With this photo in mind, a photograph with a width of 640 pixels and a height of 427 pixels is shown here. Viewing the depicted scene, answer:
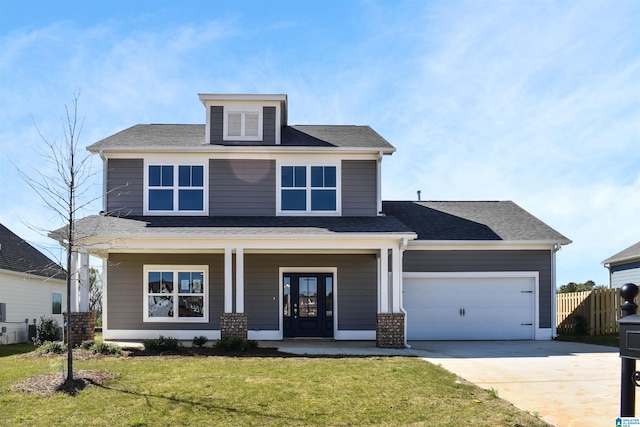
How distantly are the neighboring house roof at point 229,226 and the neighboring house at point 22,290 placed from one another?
3576 millimetres

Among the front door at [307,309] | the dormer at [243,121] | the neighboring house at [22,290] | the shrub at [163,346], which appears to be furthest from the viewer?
the neighboring house at [22,290]

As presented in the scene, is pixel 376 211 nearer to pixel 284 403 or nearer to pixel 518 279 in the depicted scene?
pixel 518 279

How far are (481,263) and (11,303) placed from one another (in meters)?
16.5

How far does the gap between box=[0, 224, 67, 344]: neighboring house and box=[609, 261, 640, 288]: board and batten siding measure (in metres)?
22.5

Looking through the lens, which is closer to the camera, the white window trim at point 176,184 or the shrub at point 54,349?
the shrub at point 54,349

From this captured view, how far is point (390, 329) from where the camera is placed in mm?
15406

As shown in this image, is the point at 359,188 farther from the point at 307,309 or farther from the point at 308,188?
the point at 307,309

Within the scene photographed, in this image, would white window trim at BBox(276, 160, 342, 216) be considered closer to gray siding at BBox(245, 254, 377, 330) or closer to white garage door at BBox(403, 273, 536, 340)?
gray siding at BBox(245, 254, 377, 330)

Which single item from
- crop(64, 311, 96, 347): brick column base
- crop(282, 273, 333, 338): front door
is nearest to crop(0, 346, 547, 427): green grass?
crop(64, 311, 96, 347): brick column base

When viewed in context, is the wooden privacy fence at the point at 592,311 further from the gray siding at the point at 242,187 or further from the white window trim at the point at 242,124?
the white window trim at the point at 242,124

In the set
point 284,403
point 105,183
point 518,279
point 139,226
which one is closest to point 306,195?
point 139,226

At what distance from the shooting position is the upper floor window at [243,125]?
714 inches

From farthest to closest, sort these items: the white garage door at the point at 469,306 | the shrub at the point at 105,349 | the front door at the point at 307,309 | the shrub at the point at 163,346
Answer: the white garage door at the point at 469,306 → the front door at the point at 307,309 → the shrub at the point at 163,346 → the shrub at the point at 105,349

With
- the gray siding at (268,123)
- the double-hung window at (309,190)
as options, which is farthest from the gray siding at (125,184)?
the double-hung window at (309,190)
